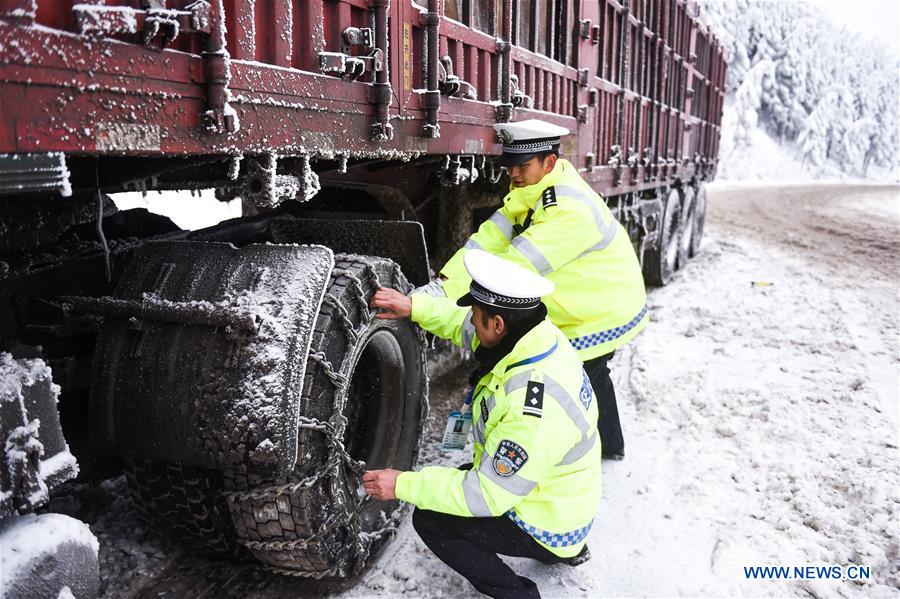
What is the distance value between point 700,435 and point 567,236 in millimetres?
1686

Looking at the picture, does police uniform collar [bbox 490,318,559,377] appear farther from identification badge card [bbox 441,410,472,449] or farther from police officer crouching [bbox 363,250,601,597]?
identification badge card [bbox 441,410,472,449]

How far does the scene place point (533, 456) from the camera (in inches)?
86.3

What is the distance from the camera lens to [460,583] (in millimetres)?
2734

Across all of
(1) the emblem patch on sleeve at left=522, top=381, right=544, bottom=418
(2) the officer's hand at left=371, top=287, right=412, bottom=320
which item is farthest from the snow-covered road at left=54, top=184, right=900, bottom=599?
(2) the officer's hand at left=371, top=287, right=412, bottom=320

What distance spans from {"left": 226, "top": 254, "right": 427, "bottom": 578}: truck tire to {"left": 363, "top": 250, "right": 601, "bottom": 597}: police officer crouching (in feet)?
0.42

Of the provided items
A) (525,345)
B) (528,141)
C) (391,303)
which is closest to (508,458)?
(525,345)

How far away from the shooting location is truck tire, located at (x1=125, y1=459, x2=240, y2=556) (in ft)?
7.34

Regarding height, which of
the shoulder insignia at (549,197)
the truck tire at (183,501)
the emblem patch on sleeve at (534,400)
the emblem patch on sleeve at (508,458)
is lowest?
the truck tire at (183,501)

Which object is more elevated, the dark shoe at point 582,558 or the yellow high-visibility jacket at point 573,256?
the yellow high-visibility jacket at point 573,256

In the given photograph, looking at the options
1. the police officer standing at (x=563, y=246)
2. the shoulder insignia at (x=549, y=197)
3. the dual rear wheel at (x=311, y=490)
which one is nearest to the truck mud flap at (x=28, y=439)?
the dual rear wheel at (x=311, y=490)

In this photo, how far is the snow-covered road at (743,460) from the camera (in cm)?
282

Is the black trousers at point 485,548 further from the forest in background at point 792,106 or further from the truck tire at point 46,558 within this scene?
the forest in background at point 792,106

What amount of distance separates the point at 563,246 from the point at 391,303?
3.15 ft

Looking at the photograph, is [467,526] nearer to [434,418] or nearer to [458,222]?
[434,418]
